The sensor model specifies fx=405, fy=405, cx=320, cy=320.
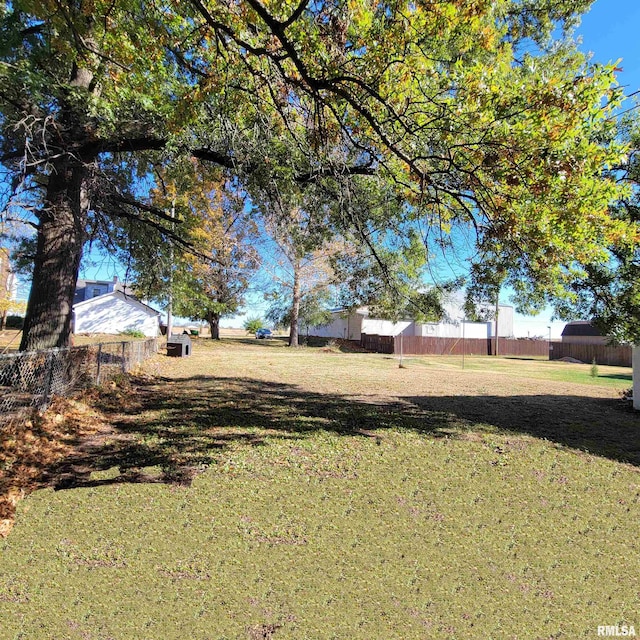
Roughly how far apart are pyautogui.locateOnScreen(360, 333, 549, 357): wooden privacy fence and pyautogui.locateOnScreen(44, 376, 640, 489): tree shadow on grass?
25.7 meters

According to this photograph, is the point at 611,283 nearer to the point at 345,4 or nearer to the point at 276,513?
the point at 345,4

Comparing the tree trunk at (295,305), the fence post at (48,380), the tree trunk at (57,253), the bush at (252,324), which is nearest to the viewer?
the fence post at (48,380)

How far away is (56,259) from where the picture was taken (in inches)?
305

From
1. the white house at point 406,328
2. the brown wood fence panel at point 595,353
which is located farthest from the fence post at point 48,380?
the brown wood fence panel at point 595,353

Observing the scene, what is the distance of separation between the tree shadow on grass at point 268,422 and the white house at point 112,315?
25.8 m

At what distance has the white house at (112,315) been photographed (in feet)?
105

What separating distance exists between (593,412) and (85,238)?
11.4 metres

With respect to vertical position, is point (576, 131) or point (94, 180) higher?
point (94, 180)

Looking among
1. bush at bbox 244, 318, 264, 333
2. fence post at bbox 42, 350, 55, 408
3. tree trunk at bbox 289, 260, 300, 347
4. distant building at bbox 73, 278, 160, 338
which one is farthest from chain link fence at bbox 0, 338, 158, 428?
bush at bbox 244, 318, 264, 333

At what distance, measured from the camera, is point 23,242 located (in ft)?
35.4

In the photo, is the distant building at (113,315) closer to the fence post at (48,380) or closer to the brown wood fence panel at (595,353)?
the fence post at (48,380)

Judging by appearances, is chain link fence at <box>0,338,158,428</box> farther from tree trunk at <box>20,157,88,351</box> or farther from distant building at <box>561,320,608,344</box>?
distant building at <box>561,320,608,344</box>

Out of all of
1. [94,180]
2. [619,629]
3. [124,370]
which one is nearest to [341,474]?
[619,629]

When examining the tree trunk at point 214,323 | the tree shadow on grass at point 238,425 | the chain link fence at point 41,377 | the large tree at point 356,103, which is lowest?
the tree shadow on grass at point 238,425
